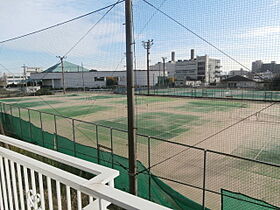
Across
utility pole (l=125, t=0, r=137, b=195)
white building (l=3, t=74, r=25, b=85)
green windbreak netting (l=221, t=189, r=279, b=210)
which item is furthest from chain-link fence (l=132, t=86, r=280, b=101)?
white building (l=3, t=74, r=25, b=85)

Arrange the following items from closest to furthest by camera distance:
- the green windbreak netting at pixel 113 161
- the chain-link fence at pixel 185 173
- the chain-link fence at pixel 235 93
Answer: the chain-link fence at pixel 185 173 < the green windbreak netting at pixel 113 161 < the chain-link fence at pixel 235 93

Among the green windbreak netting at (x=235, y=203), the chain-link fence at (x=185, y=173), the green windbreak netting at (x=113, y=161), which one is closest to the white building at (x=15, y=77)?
the green windbreak netting at (x=113, y=161)

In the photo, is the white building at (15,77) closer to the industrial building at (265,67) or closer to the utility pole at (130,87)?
the utility pole at (130,87)

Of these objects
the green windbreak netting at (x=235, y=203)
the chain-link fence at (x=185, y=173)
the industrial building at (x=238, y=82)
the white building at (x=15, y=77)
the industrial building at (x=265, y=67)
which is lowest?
the chain-link fence at (x=185, y=173)

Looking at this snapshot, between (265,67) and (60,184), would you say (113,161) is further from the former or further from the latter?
(265,67)

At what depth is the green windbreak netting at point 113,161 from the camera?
325 centimetres

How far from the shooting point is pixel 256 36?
3771 millimetres

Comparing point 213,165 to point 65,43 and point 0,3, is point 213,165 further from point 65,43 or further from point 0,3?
point 0,3

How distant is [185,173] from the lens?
16.2 feet

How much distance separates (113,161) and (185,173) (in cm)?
189

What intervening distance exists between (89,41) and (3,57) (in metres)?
5.40

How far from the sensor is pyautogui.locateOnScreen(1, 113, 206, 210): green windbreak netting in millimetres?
3251

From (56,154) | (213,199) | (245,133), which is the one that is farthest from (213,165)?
(56,154)

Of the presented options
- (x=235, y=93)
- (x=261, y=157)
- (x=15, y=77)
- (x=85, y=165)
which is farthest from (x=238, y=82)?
(x=15, y=77)
